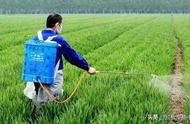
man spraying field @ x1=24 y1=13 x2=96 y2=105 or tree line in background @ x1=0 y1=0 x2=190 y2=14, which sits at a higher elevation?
man spraying field @ x1=24 y1=13 x2=96 y2=105

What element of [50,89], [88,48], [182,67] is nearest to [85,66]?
[50,89]

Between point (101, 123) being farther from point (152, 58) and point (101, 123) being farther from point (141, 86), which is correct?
point (152, 58)

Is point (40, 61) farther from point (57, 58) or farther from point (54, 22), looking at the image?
point (54, 22)

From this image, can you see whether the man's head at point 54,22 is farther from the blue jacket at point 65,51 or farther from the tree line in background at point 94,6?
the tree line in background at point 94,6

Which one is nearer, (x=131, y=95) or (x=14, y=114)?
(x=14, y=114)

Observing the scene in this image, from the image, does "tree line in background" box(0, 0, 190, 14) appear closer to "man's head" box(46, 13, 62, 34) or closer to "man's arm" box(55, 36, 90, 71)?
"man's head" box(46, 13, 62, 34)

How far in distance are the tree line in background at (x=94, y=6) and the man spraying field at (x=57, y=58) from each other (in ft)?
448

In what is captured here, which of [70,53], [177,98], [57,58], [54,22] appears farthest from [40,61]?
[177,98]

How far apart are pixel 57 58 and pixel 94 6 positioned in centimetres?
14357

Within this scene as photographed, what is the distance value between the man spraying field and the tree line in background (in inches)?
5379

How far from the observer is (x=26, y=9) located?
145m

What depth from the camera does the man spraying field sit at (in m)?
6.19

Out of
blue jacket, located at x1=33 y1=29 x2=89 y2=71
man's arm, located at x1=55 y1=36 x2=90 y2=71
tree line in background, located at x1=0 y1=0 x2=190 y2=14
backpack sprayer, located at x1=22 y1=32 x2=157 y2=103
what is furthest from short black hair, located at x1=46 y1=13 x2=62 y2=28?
tree line in background, located at x1=0 y1=0 x2=190 y2=14

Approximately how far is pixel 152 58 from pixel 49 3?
137612 millimetres
